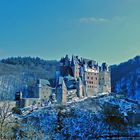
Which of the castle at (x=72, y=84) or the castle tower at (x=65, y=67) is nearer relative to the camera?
the castle at (x=72, y=84)

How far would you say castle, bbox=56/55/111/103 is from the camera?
9625 cm

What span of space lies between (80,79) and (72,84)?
3.14m

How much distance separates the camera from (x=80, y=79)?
3939 inches

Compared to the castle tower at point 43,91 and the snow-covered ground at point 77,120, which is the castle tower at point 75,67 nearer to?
the snow-covered ground at point 77,120

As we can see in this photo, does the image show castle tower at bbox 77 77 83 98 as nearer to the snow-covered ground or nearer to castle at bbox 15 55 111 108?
castle at bbox 15 55 111 108

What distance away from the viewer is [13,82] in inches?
6166

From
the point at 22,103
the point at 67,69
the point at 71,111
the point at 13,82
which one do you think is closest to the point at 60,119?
the point at 71,111

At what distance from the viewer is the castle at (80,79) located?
9625 centimetres

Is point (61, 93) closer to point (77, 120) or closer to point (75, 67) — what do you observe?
point (77, 120)

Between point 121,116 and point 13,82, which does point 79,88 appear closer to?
point 121,116

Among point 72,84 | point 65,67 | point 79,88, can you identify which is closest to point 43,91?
point 72,84

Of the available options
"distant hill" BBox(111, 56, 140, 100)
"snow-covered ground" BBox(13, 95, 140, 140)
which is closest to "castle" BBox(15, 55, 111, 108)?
"snow-covered ground" BBox(13, 95, 140, 140)

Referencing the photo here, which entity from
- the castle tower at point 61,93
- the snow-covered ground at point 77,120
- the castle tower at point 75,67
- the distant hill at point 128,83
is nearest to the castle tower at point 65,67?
the castle tower at point 75,67

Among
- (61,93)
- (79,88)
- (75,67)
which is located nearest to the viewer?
(61,93)
